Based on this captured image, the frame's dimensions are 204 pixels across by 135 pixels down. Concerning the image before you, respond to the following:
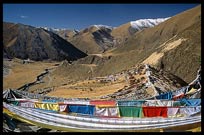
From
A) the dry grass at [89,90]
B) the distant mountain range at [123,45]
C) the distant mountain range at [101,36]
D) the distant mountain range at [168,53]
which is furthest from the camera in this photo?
the distant mountain range at [101,36]

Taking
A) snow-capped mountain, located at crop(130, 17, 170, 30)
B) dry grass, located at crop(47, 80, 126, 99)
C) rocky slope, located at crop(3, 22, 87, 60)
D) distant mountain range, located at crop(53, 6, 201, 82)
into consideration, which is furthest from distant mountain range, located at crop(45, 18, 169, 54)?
dry grass, located at crop(47, 80, 126, 99)

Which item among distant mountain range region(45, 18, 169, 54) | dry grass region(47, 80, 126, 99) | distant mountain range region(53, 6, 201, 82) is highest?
distant mountain range region(45, 18, 169, 54)

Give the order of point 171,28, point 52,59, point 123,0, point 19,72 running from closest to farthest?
point 123,0, point 19,72, point 171,28, point 52,59

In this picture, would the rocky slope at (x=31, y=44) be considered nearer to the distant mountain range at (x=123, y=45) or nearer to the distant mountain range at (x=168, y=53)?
the distant mountain range at (x=123, y=45)

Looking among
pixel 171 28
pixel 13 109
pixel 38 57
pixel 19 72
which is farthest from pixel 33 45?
pixel 13 109

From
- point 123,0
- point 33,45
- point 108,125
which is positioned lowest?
point 108,125

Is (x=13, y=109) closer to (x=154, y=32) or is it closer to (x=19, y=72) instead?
(x=19, y=72)

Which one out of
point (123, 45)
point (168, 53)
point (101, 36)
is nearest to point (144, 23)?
point (101, 36)

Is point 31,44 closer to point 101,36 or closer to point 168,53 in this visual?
point 168,53

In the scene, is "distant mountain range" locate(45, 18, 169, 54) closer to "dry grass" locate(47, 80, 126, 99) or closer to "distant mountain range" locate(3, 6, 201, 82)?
"distant mountain range" locate(3, 6, 201, 82)

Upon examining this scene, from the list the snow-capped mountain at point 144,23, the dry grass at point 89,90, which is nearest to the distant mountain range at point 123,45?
the snow-capped mountain at point 144,23

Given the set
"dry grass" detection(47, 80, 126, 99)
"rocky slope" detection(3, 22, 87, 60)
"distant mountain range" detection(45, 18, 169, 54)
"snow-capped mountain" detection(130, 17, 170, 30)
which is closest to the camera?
"dry grass" detection(47, 80, 126, 99)
